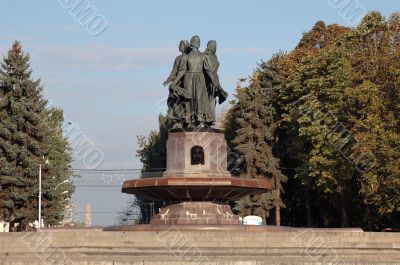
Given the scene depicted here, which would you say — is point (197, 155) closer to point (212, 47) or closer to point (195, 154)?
point (195, 154)

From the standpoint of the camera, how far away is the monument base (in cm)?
2239

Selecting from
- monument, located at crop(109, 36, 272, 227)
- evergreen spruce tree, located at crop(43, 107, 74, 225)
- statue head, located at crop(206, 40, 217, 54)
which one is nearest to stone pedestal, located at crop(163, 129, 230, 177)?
monument, located at crop(109, 36, 272, 227)

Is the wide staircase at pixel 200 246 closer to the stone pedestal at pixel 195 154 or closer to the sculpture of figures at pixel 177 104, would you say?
the stone pedestal at pixel 195 154

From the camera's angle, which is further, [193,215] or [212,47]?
[212,47]

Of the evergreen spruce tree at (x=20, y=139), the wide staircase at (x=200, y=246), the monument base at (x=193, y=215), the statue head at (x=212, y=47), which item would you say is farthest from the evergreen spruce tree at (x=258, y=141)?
the wide staircase at (x=200, y=246)

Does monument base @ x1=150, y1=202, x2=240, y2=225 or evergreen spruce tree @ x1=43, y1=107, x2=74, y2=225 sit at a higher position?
evergreen spruce tree @ x1=43, y1=107, x2=74, y2=225

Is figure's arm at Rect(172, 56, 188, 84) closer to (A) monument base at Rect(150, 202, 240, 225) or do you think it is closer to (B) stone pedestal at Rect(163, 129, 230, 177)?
(B) stone pedestal at Rect(163, 129, 230, 177)

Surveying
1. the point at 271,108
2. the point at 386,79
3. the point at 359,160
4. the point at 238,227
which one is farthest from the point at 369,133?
the point at 238,227

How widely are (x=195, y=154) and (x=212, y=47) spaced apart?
325cm

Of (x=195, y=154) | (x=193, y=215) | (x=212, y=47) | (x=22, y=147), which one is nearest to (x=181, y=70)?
(x=212, y=47)

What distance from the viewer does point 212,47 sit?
24.4m

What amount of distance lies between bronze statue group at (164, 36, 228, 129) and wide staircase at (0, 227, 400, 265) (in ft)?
19.0

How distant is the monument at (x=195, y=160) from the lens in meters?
21.9

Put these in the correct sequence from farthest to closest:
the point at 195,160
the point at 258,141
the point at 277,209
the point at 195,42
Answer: the point at 258,141 → the point at 277,209 → the point at 195,42 → the point at 195,160
